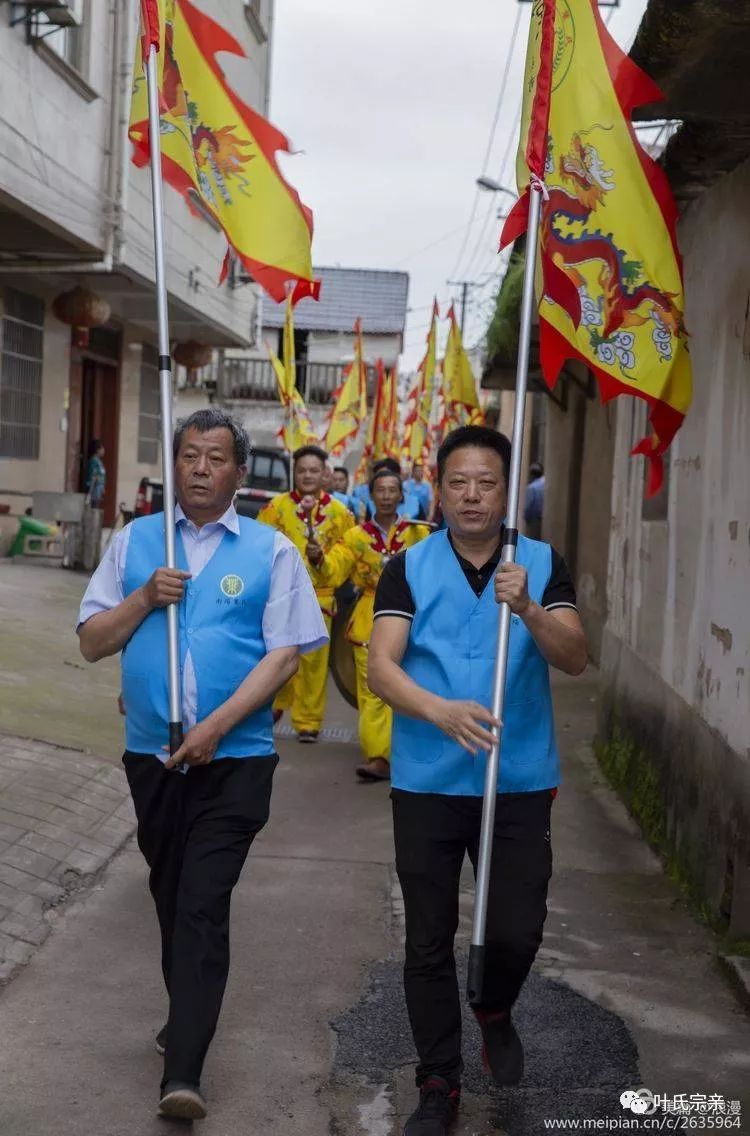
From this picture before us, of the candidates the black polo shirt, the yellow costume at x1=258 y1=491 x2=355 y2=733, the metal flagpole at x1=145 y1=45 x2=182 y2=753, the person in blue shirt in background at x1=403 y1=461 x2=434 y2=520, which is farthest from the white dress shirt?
the person in blue shirt in background at x1=403 y1=461 x2=434 y2=520

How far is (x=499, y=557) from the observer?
13.4 ft

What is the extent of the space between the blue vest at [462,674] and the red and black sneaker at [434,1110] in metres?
0.80

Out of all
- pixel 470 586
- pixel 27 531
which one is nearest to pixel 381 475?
pixel 470 586

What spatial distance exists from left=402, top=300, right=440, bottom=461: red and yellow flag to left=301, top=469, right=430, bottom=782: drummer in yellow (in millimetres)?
11646

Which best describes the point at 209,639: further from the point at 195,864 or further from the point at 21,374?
the point at 21,374

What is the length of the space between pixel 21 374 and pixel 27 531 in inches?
82.7

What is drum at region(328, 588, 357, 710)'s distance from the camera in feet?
32.7

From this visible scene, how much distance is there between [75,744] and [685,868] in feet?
12.0

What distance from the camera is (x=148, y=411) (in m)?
24.6

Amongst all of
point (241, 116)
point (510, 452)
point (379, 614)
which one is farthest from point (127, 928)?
point (241, 116)

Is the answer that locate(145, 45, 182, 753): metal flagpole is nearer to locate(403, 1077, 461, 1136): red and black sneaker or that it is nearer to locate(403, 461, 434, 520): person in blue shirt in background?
locate(403, 1077, 461, 1136): red and black sneaker

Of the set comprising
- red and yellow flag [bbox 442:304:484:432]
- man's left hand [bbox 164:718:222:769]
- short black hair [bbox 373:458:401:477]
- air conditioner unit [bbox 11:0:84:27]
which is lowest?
man's left hand [bbox 164:718:222:769]

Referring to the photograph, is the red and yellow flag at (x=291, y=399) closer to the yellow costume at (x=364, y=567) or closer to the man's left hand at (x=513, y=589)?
the yellow costume at (x=364, y=567)

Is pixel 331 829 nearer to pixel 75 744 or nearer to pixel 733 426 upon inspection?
pixel 75 744
